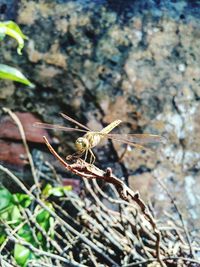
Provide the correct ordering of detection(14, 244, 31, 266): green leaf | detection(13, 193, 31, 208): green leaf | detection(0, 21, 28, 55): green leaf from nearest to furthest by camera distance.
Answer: detection(0, 21, 28, 55): green leaf, detection(14, 244, 31, 266): green leaf, detection(13, 193, 31, 208): green leaf

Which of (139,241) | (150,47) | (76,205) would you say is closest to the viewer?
(139,241)

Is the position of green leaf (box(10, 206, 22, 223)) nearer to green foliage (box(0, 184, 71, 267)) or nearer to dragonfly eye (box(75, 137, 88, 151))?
green foliage (box(0, 184, 71, 267))

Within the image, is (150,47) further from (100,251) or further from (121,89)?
(100,251)

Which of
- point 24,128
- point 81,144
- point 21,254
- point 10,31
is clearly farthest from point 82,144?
point 24,128

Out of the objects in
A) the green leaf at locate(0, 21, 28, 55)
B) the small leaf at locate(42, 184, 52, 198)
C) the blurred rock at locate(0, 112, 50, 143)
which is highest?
the blurred rock at locate(0, 112, 50, 143)

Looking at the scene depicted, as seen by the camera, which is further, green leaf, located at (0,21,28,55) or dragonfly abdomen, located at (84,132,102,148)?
green leaf, located at (0,21,28,55)

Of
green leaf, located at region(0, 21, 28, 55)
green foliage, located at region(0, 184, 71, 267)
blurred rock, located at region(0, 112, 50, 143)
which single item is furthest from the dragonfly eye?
blurred rock, located at region(0, 112, 50, 143)

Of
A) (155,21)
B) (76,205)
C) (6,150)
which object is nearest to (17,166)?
(6,150)
